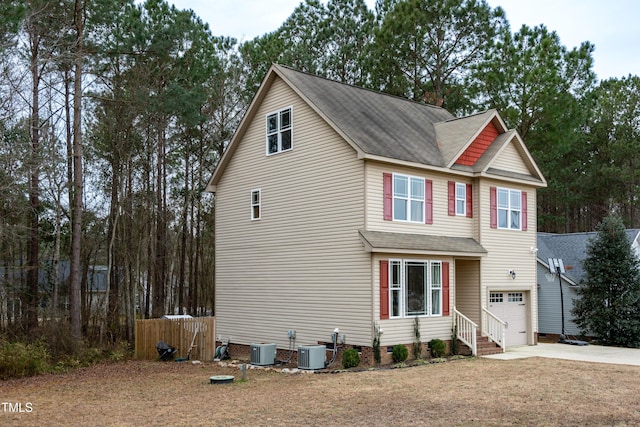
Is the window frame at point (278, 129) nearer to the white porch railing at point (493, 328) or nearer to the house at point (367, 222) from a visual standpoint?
the house at point (367, 222)

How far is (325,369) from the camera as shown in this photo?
58.9 feet

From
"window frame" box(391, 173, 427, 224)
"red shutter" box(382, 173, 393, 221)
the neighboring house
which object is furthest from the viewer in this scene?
the neighboring house

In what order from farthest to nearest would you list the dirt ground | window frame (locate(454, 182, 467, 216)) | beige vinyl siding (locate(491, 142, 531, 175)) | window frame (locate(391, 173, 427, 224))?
1. beige vinyl siding (locate(491, 142, 531, 175))
2. window frame (locate(454, 182, 467, 216))
3. window frame (locate(391, 173, 427, 224))
4. the dirt ground

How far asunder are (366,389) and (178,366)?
792cm

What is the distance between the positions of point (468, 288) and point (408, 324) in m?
3.79

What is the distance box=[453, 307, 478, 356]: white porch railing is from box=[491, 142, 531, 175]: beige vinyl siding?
5565 mm

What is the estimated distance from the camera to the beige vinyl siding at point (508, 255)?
2169 centimetres

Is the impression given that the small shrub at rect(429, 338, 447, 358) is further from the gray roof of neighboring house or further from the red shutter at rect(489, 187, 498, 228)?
the gray roof of neighboring house

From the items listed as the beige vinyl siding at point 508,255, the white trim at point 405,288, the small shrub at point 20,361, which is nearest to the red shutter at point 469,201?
the beige vinyl siding at point 508,255

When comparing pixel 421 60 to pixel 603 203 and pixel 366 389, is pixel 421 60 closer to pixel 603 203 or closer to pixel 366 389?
pixel 603 203

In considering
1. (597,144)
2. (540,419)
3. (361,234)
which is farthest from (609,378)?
(597,144)

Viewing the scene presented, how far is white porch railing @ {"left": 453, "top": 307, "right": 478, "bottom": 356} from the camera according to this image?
20.0m

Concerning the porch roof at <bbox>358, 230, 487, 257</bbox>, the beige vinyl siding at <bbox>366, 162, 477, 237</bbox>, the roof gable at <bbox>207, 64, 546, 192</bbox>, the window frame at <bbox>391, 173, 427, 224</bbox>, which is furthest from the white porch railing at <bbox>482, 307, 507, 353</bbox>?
the roof gable at <bbox>207, 64, 546, 192</bbox>

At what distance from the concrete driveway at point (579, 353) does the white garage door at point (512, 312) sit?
1.64ft
